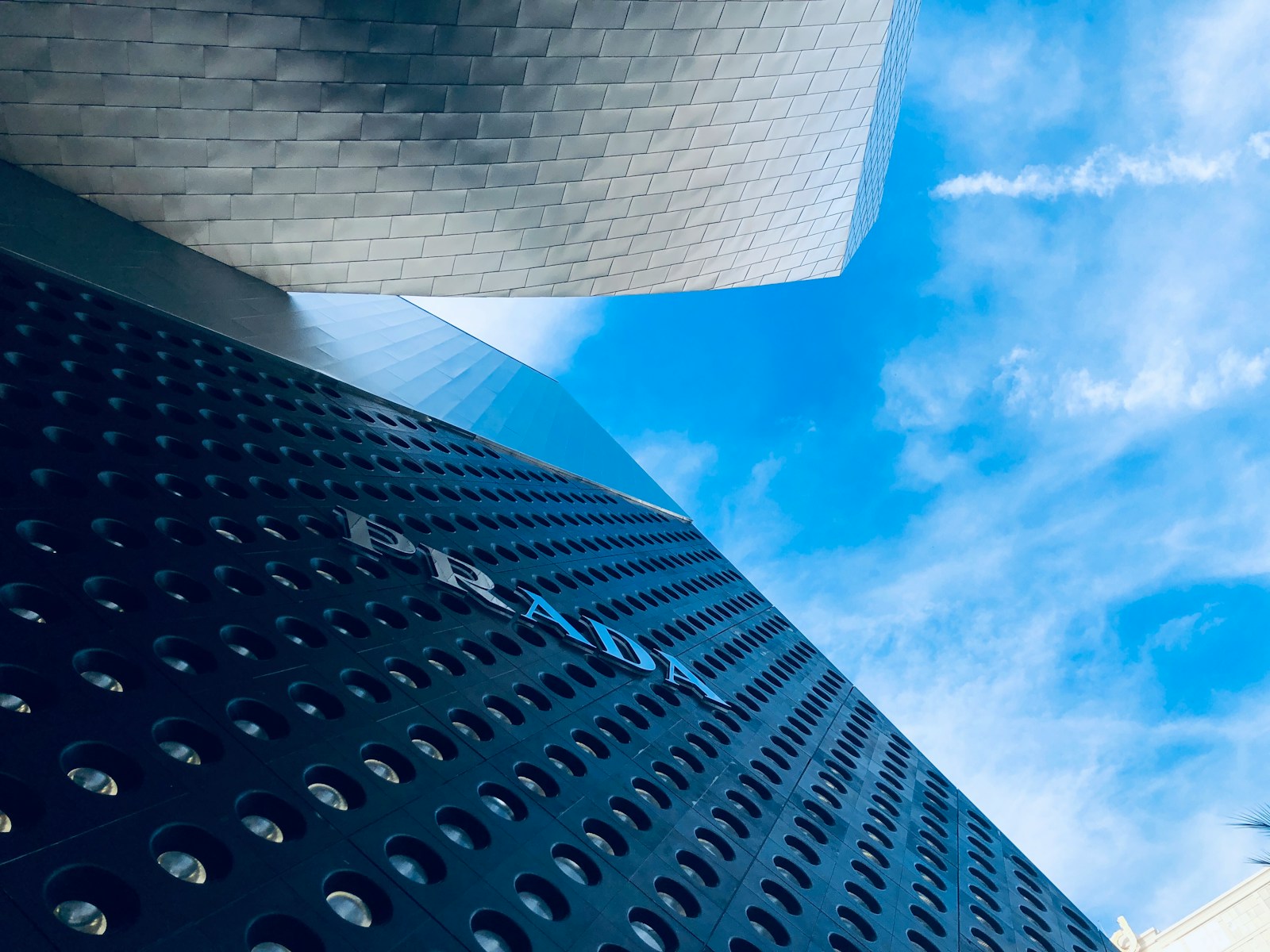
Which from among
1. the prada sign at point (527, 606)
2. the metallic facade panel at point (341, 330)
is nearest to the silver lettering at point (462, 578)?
the prada sign at point (527, 606)

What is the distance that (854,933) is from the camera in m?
14.5

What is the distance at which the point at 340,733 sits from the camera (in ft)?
33.8

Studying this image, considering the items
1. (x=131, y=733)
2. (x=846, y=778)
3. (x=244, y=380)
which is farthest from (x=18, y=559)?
(x=846, y=778)

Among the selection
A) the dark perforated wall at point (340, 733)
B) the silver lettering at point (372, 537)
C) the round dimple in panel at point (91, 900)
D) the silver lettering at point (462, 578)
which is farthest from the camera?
the silver lettering at point (462, 578)

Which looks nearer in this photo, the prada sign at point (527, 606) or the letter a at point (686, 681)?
the prada sign at point (527, 606)

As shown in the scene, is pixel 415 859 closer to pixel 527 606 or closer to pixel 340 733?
pixel 340 733

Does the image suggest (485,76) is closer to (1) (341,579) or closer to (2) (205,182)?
(2) (205,182)

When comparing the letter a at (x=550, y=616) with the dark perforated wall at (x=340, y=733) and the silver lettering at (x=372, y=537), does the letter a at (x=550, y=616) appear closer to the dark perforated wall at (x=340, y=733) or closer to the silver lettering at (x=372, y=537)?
the dark perforated wall at (x=340, y=733)

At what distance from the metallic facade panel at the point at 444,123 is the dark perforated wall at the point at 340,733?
4712 mm

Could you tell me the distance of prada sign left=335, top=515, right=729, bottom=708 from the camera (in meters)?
16.4

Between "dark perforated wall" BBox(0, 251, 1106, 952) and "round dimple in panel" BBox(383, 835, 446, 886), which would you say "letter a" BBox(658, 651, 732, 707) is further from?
"round dimple in panel" BBox(383, 835, 446, 886)

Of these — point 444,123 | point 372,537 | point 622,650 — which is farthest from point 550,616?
point 444,123

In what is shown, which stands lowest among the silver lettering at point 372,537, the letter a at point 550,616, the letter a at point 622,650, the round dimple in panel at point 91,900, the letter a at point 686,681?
the round dimple in panel at point 91,900

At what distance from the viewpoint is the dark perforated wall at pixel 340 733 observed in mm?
7551
